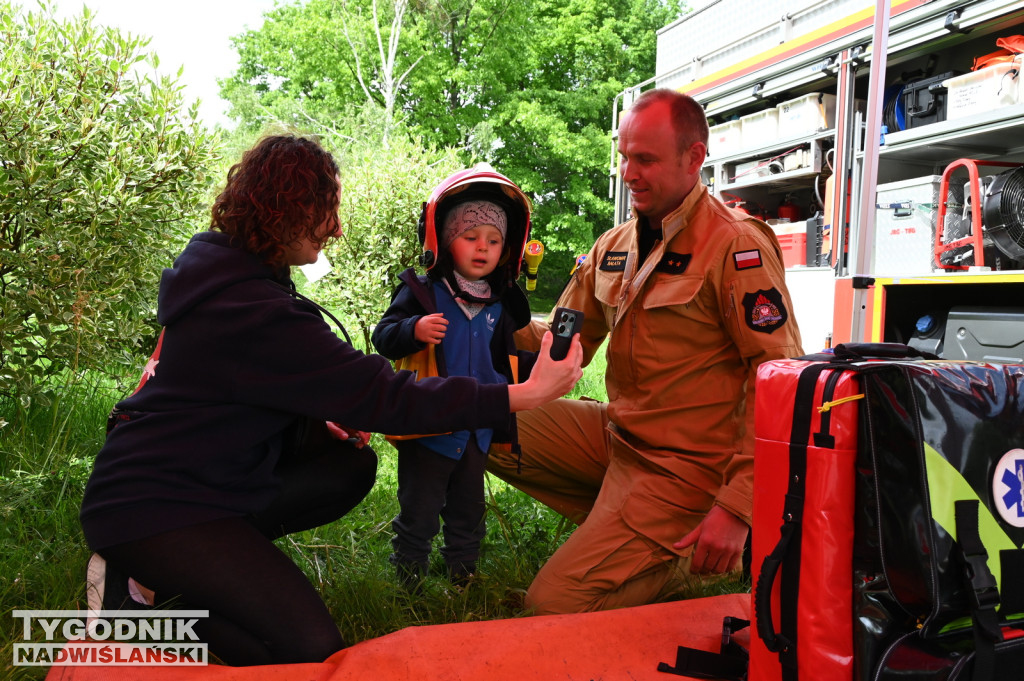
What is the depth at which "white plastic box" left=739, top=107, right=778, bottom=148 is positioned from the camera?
6383 millimetres

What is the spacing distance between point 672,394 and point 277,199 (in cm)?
144

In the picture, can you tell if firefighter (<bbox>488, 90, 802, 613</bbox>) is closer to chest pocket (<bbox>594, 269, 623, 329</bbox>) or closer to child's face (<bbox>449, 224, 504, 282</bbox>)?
chest pocket (<bbox>594, 269, 623, 329</bbox>)

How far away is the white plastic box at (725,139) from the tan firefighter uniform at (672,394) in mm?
4448

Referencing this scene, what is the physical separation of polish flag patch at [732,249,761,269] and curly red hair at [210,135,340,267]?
1.27 m

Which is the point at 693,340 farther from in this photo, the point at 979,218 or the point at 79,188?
the point at 79,188

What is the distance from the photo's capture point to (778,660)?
177 cm

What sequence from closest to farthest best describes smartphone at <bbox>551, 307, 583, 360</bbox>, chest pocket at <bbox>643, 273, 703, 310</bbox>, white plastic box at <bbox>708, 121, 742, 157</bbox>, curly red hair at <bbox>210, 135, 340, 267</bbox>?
curly red hair at <bbox>210, 135, 340, 267</bbox>
smartphone at <bbox>551, 307, 583, 360</bbox>
chest pocket at <bbox>643, 273, 703, 310</bbox>
white plastic box at <bbox>708, 121, 742, 157</bbox>

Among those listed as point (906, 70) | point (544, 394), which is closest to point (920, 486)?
point (544, 394)

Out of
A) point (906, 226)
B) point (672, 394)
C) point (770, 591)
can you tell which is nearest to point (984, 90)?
point (906, 226)

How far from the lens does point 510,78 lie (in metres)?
24.7

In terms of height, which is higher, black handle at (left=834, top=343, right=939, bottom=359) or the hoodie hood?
the hoodie hood

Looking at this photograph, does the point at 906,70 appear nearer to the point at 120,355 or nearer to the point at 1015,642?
the point at 1015,642

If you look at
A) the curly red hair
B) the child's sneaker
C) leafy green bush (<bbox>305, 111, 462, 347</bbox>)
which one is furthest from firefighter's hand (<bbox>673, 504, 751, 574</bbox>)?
leafy green bush (<bbox>305, 111, 462, 347</bbox>)

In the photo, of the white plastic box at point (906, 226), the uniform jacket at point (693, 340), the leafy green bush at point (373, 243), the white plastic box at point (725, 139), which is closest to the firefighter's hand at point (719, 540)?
the uniform jacket at point (693, 340)
